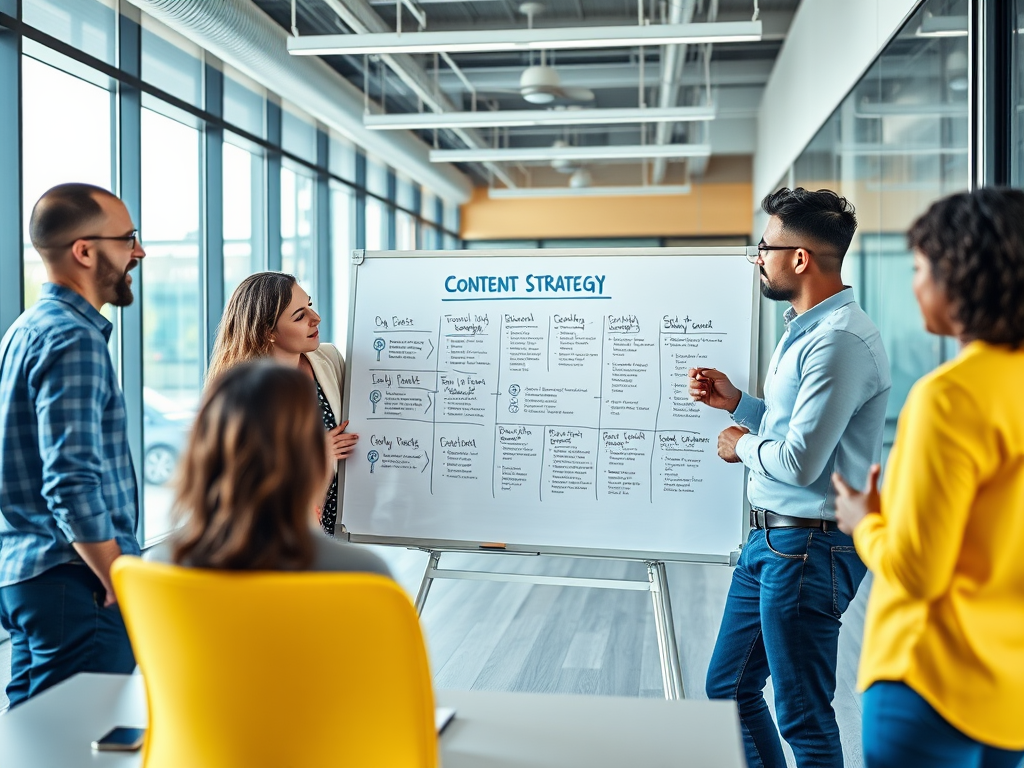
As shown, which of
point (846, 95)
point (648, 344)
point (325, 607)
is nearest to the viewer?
point (325, 607)

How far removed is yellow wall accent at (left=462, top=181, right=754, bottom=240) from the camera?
11.5 meters

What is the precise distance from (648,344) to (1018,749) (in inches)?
59.7

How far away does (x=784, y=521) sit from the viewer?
202 centimetres

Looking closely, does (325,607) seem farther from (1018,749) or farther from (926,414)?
(1018,749)

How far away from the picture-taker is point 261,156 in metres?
6.59

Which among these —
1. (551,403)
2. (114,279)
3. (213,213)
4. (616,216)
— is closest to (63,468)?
(114,279)

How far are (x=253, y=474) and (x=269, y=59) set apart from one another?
14.9 ft

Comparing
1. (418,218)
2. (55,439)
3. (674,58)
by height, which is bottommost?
(55,439)

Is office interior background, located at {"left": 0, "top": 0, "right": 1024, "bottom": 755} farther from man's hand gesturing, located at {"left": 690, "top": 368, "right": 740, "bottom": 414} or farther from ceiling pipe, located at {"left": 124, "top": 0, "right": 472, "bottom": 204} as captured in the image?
man's hand gesturing, located at {"left": 690, "top": 368, "right": 740, "bottom": 414}

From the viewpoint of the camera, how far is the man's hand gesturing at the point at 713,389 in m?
2.43

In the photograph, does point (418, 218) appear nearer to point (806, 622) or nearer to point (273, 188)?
point (273, 188)

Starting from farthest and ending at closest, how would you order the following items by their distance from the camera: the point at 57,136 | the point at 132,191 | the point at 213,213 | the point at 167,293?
1. the point at 213,213
2. the point at 167,293
3. the point at 132,191
4. the point at 57,136

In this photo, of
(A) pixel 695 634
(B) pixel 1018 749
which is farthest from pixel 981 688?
(A) pixel 695 634

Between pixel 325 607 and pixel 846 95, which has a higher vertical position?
pixel 846 95
